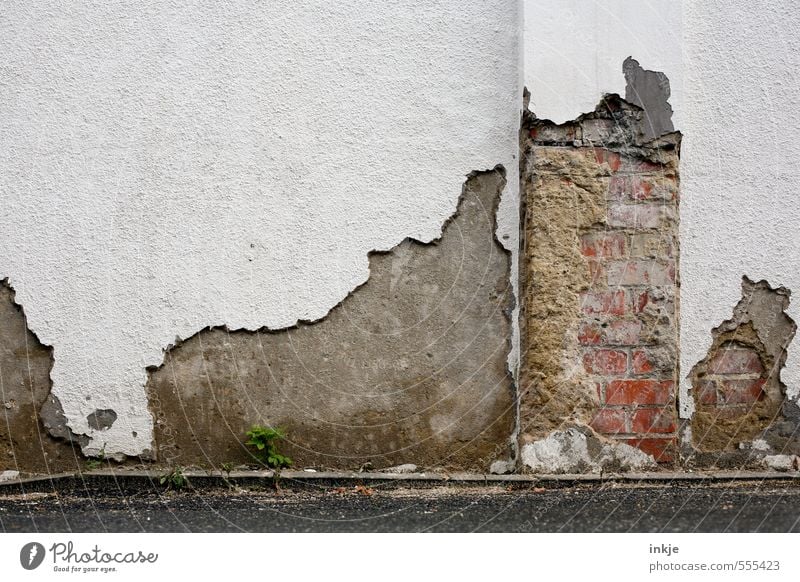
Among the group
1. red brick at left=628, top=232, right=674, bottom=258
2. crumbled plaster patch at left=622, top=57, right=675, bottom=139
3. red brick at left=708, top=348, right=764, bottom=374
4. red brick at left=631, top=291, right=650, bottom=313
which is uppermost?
crumbled plaster patch at left=622, top=57, right=675, bottom=139

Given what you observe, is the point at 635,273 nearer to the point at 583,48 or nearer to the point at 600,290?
the point at 600,290

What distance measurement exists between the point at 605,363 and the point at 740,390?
24.8 inches

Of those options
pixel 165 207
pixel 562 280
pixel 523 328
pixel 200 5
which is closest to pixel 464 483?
pixel 523 328

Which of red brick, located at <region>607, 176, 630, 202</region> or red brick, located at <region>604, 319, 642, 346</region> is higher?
red brick, located at <region>607, 176, 630, 202</region>

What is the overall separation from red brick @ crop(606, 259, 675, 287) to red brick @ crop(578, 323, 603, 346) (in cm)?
18

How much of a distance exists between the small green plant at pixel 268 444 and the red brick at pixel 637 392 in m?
1.26

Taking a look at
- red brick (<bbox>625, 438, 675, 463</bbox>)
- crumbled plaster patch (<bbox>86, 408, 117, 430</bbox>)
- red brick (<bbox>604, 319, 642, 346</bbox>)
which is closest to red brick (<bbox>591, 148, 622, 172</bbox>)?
red brick (<bbox>604, 319, 642, 346</bbox>)

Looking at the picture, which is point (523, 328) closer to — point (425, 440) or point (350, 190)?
point (425, 440)

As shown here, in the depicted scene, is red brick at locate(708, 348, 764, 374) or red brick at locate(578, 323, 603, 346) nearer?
red brick at locate(578, 323, 603, 346)

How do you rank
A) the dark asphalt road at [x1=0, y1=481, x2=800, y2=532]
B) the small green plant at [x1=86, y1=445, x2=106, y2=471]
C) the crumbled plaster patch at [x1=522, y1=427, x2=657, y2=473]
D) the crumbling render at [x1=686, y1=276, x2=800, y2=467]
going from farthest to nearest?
the crumbling render at [x1=686, y1=276, x2=800, y2=467] → the small green plant at [x1=86, y1=445, x2=106, y2=471] → the crumbled plaster patch at [x1=522, y1=427, x2=657, y2=473] → the dark asphalt road at [x1=0, y1=481, x2=800, y2=532]

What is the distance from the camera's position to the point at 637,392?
340 centimetres

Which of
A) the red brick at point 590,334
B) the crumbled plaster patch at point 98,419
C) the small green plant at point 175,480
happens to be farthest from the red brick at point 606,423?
the crumbled plaster patch at point 98,419

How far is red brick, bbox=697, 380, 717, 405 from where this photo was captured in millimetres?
3592

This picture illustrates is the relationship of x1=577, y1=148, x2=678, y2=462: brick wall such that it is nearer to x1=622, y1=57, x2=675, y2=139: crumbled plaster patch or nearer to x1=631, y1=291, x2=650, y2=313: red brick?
x1=631, y1=291, x2=650, y2=313: red brick
